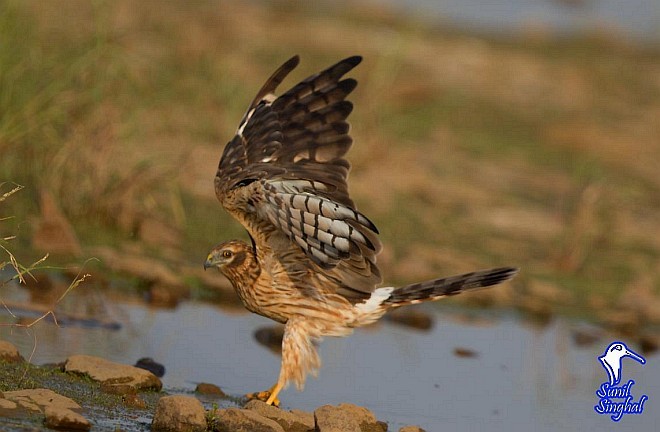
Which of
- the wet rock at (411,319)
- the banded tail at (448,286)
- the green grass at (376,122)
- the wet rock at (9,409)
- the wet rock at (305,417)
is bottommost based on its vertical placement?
the wet rock at (9,409)

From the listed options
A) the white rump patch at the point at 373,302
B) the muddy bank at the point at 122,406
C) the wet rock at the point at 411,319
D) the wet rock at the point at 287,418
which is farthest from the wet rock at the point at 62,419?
the wet rock at the point at 411,319

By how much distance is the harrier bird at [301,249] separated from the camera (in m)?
6.88

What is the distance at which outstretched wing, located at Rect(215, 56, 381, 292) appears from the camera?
6.48 m

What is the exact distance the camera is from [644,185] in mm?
15250

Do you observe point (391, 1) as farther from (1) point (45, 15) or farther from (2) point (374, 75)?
(1) point (45, 15)

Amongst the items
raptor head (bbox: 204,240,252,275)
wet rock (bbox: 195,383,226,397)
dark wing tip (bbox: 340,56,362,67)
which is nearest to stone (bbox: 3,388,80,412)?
wet rock (bbox: 195,383,226,397)

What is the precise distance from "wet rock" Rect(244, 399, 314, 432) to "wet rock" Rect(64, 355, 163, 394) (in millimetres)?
608

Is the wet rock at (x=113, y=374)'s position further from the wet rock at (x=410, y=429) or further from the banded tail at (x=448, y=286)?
the banded tail at (x=448, y=286)

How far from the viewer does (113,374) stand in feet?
21.3

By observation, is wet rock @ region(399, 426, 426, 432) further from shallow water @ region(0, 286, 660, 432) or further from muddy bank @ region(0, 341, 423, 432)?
shallow water @ region(0, 286, 660, 432)

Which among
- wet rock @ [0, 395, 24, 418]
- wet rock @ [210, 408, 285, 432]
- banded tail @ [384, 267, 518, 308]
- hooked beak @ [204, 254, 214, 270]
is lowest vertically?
wet rock @ [0, 395, 24, 418]

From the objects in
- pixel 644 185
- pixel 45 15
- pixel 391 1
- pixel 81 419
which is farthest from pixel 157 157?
pixel 391 1

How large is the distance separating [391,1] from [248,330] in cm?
1396

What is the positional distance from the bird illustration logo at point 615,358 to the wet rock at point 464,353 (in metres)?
0.84
